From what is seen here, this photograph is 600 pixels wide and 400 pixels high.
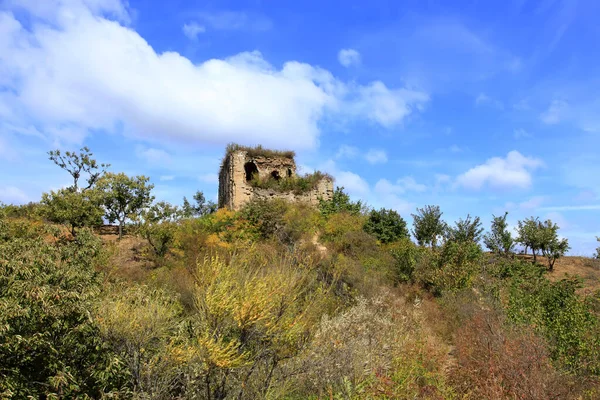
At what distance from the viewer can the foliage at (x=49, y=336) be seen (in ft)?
15.1

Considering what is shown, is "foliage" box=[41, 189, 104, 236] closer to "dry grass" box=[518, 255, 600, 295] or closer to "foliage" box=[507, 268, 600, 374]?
"foliage" box=[507, 268, 600, 374]

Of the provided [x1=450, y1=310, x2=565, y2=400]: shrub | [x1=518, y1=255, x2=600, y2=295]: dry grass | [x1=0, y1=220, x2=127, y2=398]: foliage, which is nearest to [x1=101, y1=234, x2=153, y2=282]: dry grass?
[x1=0, y1=220, x2=127, y2=398]: foliage

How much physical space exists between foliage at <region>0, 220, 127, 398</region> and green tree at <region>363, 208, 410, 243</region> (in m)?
13.9

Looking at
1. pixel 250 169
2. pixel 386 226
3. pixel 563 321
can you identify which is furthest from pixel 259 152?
pixel 563 321

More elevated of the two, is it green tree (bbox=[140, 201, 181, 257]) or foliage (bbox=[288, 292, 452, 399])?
green tree (bbox=[140, 201, 181, 257])

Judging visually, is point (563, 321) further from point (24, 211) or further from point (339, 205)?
point (24, 211)

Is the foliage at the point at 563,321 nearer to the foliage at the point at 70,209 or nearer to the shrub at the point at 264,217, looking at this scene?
the shrub at the point at 264,217

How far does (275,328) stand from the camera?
577 centimetres

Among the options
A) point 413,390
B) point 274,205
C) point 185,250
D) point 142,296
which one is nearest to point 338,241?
point 274,205

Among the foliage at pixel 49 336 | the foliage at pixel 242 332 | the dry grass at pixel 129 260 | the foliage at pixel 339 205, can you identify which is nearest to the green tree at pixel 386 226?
the foliage at pixel 339 205

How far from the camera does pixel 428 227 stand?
20.0 meters

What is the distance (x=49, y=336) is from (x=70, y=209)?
13717mm

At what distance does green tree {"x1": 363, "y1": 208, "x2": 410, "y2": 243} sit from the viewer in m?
17.9

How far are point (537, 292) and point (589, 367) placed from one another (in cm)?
445
